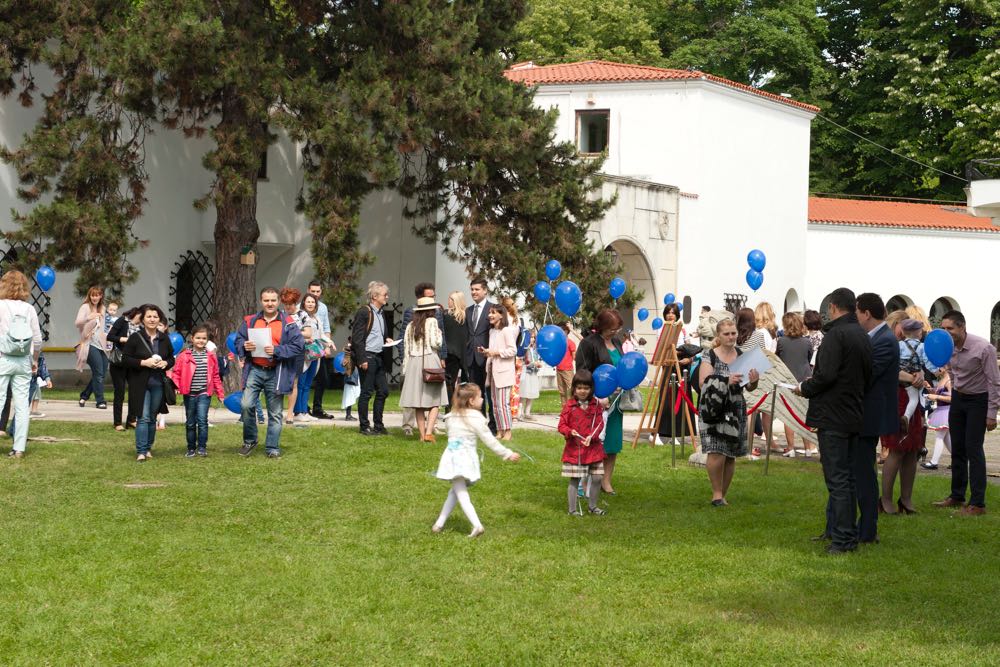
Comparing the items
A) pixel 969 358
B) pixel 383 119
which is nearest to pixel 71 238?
pixel 383 119

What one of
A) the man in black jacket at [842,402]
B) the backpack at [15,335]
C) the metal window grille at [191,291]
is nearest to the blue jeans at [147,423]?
the backpack at [15,335]

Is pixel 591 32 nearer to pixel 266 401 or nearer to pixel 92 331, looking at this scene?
pixel 92 331

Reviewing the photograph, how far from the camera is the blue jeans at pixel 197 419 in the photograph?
14086 millimetres

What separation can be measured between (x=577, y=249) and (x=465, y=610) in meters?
19.4

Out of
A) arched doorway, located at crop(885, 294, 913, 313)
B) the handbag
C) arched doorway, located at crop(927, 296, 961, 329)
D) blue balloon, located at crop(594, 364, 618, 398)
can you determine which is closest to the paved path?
the handbag

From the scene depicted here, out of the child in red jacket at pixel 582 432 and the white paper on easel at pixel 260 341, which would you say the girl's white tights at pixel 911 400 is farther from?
the white paper on easel at pixel 260 341

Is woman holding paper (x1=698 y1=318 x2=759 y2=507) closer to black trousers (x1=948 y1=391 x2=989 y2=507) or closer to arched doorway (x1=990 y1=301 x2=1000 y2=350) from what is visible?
black trousers (x1=948 y1=391 x2=989 y2=507)

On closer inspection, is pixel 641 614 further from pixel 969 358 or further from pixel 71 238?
pixel 71 238

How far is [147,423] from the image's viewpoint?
13.6 metres

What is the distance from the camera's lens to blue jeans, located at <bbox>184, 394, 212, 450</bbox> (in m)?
14.1

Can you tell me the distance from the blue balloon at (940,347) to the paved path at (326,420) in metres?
4.07

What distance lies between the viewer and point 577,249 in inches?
1047

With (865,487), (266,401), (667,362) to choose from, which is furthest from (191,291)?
(865,487)

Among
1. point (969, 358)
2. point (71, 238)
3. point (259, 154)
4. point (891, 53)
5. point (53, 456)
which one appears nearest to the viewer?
point (969, 358)
